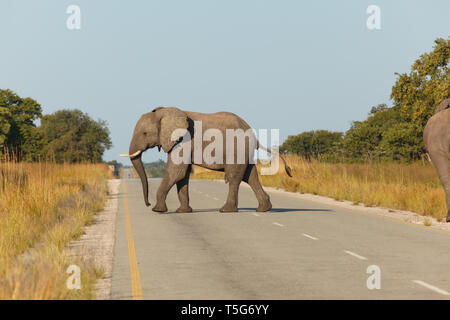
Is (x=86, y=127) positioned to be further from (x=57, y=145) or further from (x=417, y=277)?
(x=417, y=277)

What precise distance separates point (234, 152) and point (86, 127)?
66.0m

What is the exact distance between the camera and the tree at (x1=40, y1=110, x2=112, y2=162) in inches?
3027

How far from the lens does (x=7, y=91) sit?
4001 inches

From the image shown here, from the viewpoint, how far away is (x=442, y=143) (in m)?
18.0

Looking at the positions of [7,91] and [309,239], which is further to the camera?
[7,91]

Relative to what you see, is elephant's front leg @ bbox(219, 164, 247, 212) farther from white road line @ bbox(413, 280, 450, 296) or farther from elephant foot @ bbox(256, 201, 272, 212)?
white road line @ bbox(413, 280, 450, 296)

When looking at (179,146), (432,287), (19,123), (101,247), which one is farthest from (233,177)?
(19,123)

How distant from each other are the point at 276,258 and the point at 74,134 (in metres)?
72.2

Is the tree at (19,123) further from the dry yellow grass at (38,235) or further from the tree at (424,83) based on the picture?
the dry yellow grass at (38,235)

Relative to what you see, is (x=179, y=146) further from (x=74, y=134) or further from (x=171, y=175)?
(x=74, y=134)

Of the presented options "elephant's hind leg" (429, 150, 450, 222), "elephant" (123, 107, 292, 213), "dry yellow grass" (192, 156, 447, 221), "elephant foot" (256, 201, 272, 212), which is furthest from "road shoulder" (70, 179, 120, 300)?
"dry yellow grass" (192, 156, 447, 221)
